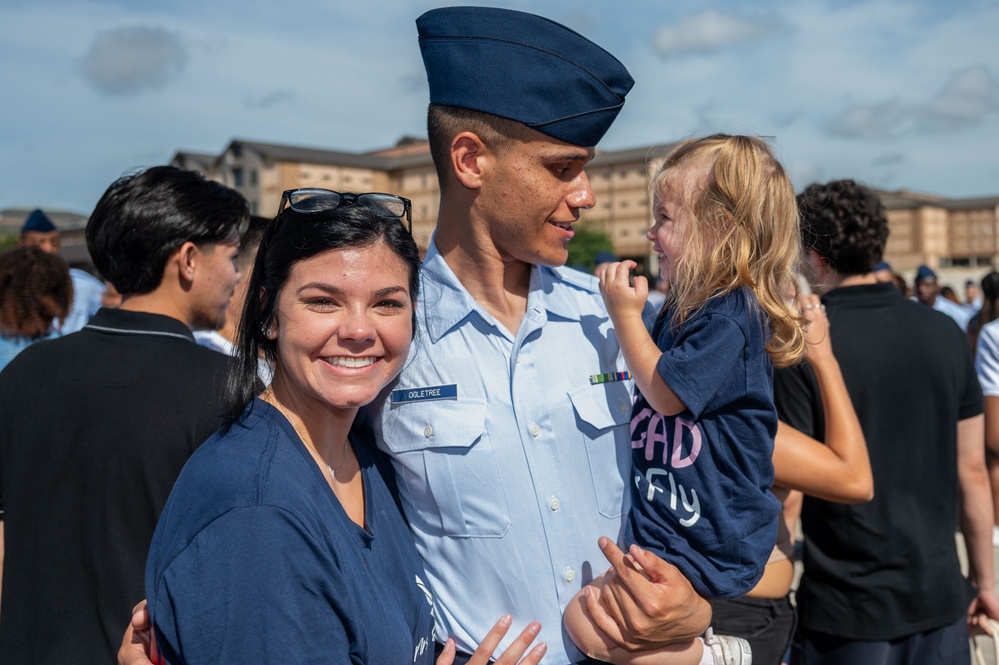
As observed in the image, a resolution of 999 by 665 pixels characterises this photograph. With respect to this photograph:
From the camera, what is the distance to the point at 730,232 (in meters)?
2.31

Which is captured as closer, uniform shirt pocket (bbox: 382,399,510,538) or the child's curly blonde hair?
uniform shirt pocket (bbox: 382,399,510,538)

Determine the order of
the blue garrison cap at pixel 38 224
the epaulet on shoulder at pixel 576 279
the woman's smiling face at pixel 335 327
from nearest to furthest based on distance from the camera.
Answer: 1. the woman's smiling face at pixel 335 327
2. the epaulet on shoulder at pixel 576 279
3. the blue garrison cap at pixel 38 224

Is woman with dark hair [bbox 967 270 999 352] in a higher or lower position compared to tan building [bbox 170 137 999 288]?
lower

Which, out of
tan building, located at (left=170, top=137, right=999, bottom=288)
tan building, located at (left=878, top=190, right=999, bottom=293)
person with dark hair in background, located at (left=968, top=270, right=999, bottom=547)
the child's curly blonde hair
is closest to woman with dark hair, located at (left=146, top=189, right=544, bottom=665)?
the child's curly blonde hair

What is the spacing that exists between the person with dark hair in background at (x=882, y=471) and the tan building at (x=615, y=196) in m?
49.2

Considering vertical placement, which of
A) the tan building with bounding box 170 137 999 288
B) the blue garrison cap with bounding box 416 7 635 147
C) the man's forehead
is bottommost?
the man's forehead

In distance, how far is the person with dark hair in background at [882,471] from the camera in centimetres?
305

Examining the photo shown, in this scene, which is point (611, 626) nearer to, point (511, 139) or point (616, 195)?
point (511, 139)

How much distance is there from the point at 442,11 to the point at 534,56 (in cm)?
32

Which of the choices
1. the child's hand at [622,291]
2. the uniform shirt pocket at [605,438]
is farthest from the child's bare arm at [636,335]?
the uniform shirt pocket at [605,438]

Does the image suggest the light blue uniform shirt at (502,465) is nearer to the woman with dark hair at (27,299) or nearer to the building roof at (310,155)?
the woman with dark hair at (27,299)

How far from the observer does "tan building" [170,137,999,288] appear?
52.2 metres

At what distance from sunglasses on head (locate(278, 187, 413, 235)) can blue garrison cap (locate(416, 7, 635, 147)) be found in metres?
0.49

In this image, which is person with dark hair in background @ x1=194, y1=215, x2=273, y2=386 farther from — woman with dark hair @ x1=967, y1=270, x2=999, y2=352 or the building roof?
the building roof
